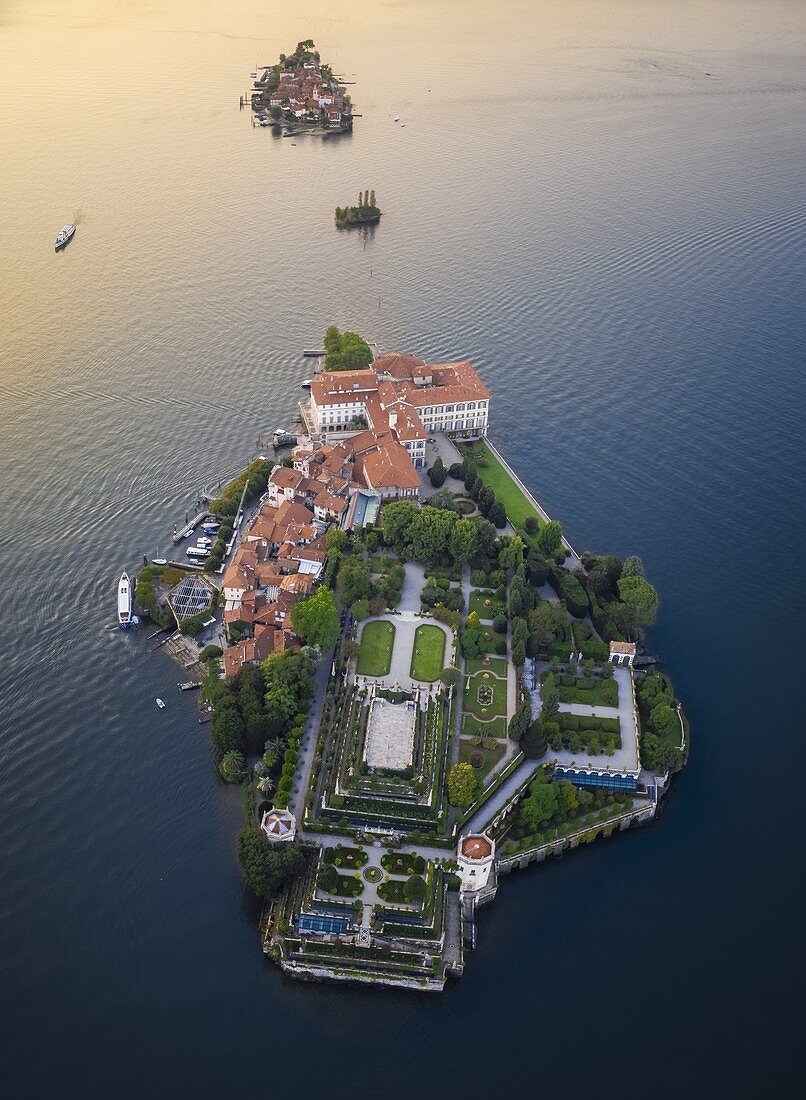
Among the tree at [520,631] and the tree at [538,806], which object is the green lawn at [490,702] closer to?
the tree at [520,631]

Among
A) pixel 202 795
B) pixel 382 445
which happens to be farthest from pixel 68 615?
pixel 382 445

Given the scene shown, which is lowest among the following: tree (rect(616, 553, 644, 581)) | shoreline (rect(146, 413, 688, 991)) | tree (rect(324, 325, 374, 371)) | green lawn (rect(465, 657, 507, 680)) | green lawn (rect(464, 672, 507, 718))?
shoreline (rect(146, 413, 688, 991))

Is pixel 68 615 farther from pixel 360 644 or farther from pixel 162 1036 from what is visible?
pixel 162 1036

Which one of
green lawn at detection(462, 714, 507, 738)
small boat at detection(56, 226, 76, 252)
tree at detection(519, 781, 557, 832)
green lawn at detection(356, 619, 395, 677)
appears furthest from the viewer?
small boat at detection(56, 226, 76, 252)

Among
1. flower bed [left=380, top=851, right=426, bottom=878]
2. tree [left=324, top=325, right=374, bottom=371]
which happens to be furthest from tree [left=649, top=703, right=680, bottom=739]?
tree [left=324, top=325, right=374, bottom=371]

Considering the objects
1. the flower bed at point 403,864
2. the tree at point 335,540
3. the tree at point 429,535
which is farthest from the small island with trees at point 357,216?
the flower bed at point 403,864

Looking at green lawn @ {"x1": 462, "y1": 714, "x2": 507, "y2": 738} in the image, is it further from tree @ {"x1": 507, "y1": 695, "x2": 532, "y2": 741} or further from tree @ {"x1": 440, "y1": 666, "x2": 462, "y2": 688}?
tree @ {"x1": 440, "y1": 666, "x2": 462, "y2": 688}
